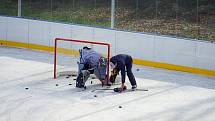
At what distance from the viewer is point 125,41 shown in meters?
19.8

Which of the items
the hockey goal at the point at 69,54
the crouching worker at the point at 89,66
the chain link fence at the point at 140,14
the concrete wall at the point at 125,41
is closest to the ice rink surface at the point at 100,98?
the hockey goal at the point at 69,54

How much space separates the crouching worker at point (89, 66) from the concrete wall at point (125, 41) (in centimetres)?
337

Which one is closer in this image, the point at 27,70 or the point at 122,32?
the point at 27,70

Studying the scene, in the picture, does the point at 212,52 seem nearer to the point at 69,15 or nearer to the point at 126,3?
the point at 126,3

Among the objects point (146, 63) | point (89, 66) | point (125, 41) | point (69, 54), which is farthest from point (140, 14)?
point (89, 66)

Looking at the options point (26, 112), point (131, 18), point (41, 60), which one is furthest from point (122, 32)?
point (26, 112)

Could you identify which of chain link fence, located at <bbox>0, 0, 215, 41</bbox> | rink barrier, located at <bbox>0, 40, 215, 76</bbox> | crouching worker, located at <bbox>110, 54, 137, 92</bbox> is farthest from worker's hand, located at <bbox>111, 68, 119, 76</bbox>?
chain link fence, located at <bbox>0, 0, 215, 41</bbox>

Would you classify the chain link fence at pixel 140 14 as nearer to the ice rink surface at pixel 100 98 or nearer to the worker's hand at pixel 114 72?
the ice rink surface at pixel 100 98

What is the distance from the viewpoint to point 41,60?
20.1 meters

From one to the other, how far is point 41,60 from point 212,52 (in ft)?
18.4

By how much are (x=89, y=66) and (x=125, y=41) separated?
13.3 feet

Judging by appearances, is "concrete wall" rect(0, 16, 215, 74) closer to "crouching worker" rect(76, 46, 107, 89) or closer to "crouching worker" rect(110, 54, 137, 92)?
"crouching worker" rect(110, 54, 137, 92)

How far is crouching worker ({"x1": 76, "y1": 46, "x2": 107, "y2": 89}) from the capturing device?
52.2ft

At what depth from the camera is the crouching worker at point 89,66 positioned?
15.9 m
